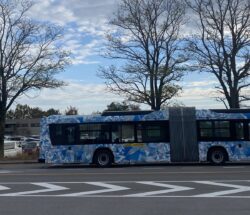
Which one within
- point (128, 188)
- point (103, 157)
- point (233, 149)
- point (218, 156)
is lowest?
point (128, 188)

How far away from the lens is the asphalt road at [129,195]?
11320 mm

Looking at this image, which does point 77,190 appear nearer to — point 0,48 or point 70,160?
point 70,160

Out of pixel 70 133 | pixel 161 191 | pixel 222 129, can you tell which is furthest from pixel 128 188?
pixel 222 129

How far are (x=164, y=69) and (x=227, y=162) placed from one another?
1208cm

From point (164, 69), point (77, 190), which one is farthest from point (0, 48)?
point (77, 190)

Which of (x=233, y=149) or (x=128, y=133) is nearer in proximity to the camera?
(x=233, y=149)

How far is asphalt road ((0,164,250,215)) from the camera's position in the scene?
446 inches

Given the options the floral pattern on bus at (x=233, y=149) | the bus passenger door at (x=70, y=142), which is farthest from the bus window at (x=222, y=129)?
the bus passenger door at (x=70, y=142)

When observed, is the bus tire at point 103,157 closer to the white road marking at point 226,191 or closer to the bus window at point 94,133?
the bus window at point 94,133

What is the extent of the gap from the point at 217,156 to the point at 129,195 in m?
13.8

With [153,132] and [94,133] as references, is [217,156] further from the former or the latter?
[94,133]

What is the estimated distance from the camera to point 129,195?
45.1 ft

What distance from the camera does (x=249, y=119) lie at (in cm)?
2666

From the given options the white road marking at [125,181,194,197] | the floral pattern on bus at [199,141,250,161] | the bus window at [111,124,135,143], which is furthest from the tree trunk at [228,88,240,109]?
the white road marking at [125,181,194,197]
